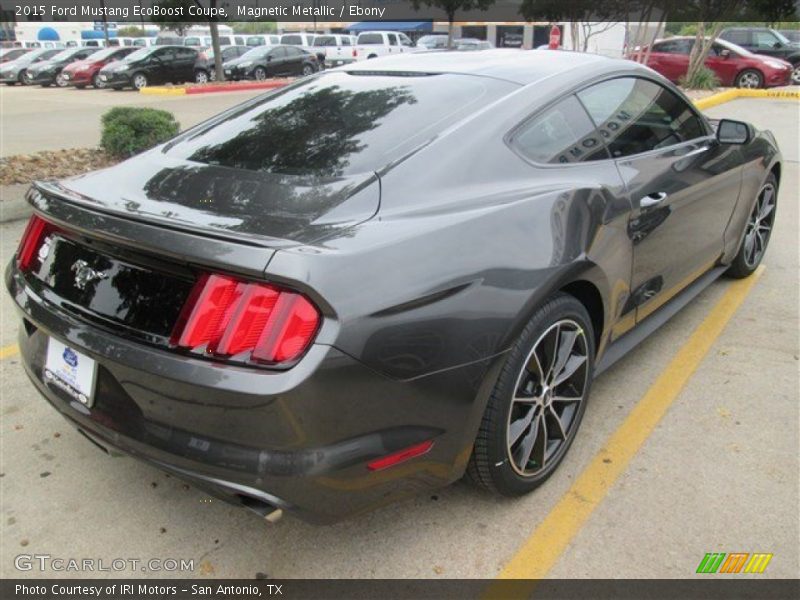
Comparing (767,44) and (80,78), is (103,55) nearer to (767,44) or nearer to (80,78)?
(80,78)

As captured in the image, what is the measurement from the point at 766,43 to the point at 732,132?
67.8 ft

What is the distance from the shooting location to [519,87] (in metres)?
2.76

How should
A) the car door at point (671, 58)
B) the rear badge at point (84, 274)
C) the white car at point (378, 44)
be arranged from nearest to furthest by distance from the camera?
the rear badge at point (84, 274) < the car door at point (671, 58) < the white car at point (378, 44)

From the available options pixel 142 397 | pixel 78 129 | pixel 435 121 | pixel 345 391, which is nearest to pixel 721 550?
pixel 345 391

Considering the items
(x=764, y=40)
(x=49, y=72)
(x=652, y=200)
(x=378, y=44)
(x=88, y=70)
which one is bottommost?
(x=49, y=72)

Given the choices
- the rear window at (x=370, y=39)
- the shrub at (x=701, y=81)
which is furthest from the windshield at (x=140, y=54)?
the shrub at (x=701, y=81)

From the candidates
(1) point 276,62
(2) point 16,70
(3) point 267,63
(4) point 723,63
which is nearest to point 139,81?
(3) point 267,63

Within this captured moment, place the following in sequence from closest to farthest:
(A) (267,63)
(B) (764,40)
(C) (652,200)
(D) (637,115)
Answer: (C) (652,200)
(D) (637,115)
(B) (764,40)
(A) (267,63)

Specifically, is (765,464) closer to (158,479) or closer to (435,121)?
(435,121)

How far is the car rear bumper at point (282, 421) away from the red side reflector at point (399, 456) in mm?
17

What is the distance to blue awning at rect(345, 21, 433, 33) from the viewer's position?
48062mm

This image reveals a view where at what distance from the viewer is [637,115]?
3234 mm

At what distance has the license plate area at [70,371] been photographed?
2.13 metres
